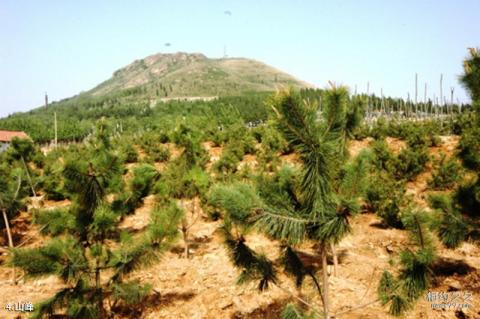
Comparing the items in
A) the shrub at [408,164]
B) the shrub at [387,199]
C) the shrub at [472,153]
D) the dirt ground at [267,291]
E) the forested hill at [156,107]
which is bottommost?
the dirt ground at [267,291]

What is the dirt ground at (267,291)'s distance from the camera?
556 cm

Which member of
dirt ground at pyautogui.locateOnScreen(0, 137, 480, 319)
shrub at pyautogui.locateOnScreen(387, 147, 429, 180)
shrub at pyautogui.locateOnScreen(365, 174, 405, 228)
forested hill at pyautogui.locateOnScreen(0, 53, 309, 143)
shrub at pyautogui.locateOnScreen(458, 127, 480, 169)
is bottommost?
dirt ground at pyautogui.locateOnScreen(0, 137, 480, 319)

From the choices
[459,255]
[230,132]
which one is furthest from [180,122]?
[230,132]

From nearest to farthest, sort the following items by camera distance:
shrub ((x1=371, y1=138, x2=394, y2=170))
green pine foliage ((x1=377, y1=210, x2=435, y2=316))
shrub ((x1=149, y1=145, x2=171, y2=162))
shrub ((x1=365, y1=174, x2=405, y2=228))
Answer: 1. green pine foliage ((x1=377, y1=210, x2=435, y2=316))
2. shrub ((x1=365, y1=174, x2=405, y2=228))
3. shrub ((x1=371, y1=138, x2=394, y2=170))
4. shrub ((x1=149, y1=145, x2=171, y2=162))

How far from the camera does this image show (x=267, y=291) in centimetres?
610

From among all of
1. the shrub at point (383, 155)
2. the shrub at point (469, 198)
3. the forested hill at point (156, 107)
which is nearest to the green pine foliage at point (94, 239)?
the forested hill at point (156, 107)

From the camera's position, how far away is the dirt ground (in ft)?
18.2

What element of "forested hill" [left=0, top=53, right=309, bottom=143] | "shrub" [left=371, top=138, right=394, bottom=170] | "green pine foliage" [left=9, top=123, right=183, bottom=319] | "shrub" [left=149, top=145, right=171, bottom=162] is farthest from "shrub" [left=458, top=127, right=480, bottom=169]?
"shrub" [left=149, top=145, right=171, bottom=162]

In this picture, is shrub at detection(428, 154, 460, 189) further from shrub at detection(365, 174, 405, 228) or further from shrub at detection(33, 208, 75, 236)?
shrub at detection(33, 208, 75, 236)

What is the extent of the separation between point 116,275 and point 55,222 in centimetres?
125

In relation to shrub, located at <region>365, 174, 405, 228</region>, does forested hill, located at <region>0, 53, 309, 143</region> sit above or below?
above

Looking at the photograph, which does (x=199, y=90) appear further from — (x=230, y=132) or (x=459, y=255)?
(x=459, y=255)

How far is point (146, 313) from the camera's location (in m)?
6.00

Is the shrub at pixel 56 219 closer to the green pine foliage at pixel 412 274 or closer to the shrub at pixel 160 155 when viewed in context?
the green pine foliage at pixel 412 274
